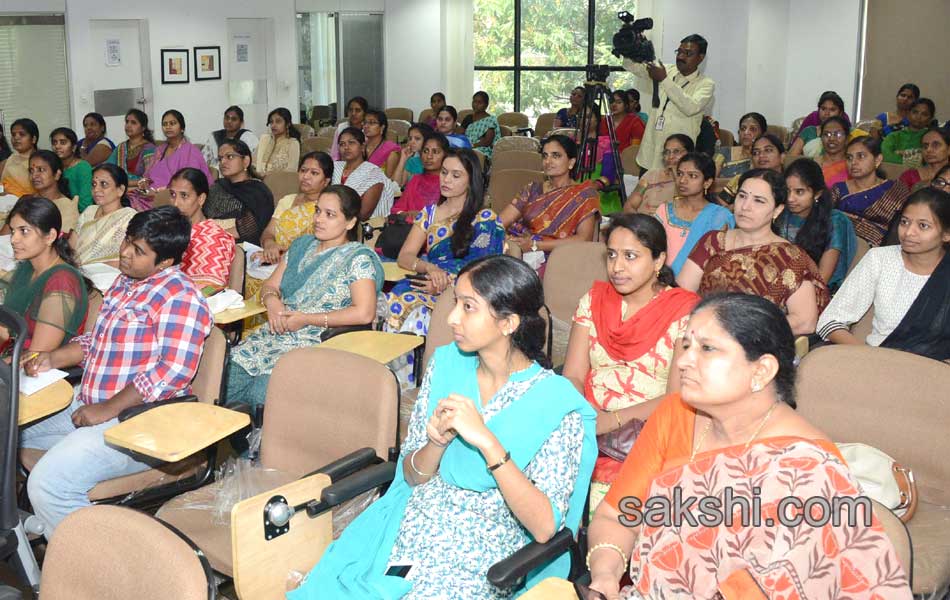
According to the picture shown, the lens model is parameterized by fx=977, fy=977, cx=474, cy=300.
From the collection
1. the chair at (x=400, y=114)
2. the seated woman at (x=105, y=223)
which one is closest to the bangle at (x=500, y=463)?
the seated woman at (x=105, y=223)

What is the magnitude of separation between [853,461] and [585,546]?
68 cm

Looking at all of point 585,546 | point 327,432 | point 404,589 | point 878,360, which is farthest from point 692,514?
point 327,432

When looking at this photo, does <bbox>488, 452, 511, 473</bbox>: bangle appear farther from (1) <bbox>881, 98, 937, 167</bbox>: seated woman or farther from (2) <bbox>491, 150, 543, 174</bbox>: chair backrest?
(1) <bbox>881, 98, 937, 167</bbox>: seated woman

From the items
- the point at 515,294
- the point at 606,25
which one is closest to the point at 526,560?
the point at 515,294

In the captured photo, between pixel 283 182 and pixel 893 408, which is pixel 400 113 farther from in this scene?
pixel 893 408

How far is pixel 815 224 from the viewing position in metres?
4.08

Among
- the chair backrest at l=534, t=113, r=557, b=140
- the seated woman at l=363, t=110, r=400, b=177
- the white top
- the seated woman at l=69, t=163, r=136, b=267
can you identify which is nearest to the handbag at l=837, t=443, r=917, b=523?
the white top

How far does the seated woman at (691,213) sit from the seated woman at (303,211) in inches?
68.6

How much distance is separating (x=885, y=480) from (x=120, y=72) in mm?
9096

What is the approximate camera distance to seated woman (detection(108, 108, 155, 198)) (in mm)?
7445

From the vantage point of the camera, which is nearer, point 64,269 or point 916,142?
point 64,269

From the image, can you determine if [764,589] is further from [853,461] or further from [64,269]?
[64,269]

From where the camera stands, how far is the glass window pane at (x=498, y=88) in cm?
1270

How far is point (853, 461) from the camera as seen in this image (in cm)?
233
